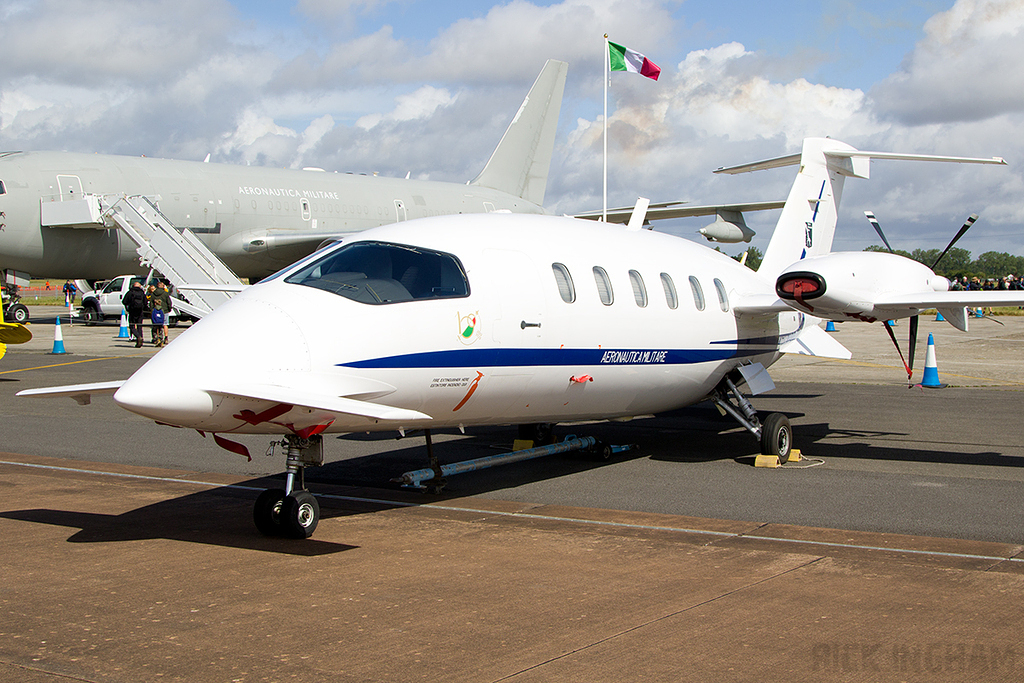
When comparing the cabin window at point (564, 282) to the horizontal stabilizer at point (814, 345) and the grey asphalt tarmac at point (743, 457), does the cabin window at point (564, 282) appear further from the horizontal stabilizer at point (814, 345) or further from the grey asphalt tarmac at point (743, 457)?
the horizontal stabilizer at point (814, 345)

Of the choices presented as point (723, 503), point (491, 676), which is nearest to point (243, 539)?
point (491, 676)

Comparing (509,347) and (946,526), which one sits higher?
(509,347)

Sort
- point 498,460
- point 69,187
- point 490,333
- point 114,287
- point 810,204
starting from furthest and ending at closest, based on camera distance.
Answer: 1. point 114,287
2. point 69,187
3. point 810,204
4. point 498,460
5. point 490,333

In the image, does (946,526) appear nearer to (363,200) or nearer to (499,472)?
(499,472)

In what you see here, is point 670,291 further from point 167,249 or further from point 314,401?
point 167,249

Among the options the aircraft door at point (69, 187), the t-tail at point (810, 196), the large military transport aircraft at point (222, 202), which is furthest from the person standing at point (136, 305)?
the t-tail at point (810, 196)

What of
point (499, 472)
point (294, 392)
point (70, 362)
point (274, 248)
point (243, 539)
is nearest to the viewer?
point (294, 392)

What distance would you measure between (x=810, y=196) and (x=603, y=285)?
5966 mm

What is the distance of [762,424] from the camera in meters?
11.5

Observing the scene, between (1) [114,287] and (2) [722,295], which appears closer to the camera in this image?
(2) [722,295]

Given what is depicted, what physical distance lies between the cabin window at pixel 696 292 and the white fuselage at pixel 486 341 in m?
0.05

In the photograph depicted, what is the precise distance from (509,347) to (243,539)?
2.76 meters

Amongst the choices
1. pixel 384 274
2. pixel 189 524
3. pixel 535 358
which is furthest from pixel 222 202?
pixel 384 274

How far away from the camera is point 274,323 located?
707 centimetres
